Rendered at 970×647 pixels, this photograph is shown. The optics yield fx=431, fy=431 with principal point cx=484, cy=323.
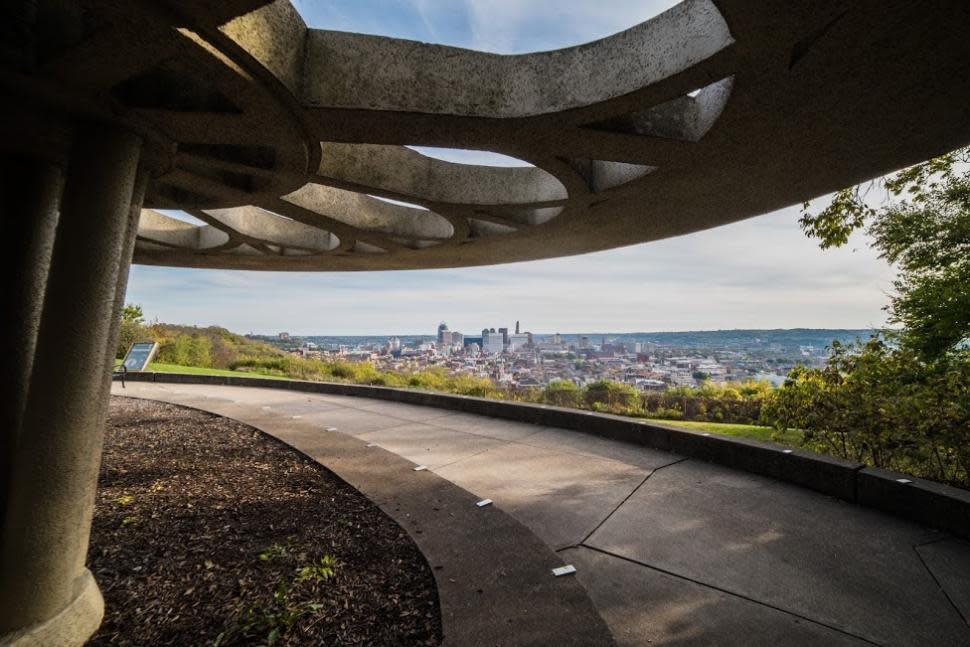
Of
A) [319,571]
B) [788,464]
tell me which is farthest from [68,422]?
[788,464]

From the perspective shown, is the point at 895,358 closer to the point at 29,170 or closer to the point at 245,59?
the point at 245,59

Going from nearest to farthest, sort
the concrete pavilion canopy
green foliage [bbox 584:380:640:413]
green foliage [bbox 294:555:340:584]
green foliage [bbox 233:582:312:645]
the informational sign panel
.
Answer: green foliage [bbox 233:582:312:645] → the concrete pavilion canopy → green foliage [bbox 294:555:340:584] → the informational sign panel → green foliage [bbox 584:380:640:413]

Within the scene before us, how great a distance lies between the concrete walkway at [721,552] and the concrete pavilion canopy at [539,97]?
12.9 ft

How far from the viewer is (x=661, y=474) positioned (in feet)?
19.3

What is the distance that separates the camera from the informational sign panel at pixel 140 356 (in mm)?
12156

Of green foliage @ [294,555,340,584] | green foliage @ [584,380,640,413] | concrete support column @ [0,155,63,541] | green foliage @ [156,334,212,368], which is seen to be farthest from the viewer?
green foliage @ [156,334,212,368]

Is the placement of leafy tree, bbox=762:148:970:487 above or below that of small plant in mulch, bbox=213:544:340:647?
above

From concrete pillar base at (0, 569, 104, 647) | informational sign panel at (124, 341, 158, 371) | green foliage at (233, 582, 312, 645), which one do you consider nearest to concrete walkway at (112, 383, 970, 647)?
green foliage at (233, 582, 312, 645)

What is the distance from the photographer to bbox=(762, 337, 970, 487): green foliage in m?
5.14

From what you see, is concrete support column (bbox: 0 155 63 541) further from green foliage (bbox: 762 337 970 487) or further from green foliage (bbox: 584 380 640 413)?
green foliage (bbox: 584 380 640 413)

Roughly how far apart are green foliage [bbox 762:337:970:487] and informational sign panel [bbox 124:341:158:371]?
1505 centimetres

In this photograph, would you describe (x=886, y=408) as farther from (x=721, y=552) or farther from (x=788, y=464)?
(x=721, y=552)

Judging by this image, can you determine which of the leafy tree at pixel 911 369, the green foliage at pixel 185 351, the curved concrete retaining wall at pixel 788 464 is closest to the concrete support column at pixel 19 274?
the curved concrete retaining wall at pixel 788 464

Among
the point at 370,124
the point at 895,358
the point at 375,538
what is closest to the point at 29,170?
the point at 370,124
